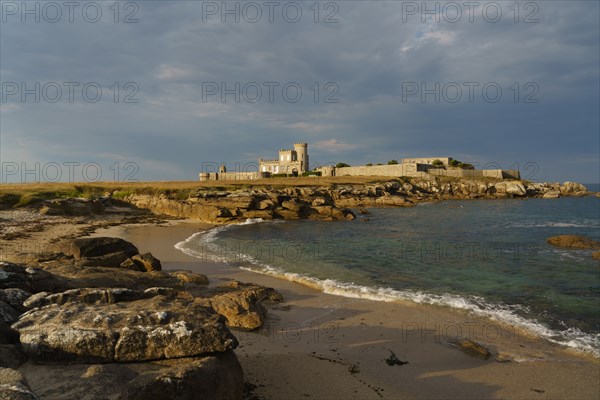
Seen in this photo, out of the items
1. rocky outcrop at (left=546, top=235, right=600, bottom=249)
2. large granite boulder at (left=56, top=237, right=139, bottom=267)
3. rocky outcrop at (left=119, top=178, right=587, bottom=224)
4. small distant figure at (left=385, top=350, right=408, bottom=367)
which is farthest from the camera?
rocky outcrop at (left=119, top=178, right=587, bottom=224)

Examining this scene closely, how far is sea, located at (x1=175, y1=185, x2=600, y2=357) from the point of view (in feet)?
42.1

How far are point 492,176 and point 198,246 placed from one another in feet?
339

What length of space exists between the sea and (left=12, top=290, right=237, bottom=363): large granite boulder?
9431mm

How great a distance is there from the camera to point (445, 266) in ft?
64.6

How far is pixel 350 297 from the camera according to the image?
13.8m

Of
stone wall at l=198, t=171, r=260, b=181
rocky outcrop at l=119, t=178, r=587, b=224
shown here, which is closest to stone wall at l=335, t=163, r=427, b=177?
rocky outcrop at l=119, t=178, r=587, b=224

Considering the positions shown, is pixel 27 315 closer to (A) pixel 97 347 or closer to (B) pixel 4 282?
(A) pixel 97 347

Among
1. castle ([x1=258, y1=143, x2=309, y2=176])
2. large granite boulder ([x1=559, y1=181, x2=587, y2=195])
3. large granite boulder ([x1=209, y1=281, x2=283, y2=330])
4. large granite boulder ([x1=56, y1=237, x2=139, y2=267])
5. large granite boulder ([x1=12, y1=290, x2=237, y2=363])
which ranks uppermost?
castle ([x1=258, y1=143, x2=309, y2=176])

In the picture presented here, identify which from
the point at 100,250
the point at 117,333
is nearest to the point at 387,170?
the point at 100,250

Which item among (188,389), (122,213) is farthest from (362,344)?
(122,213)

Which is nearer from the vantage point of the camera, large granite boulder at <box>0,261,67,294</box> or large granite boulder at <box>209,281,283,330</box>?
large granite boulder at <box>0,261,67,294</box>

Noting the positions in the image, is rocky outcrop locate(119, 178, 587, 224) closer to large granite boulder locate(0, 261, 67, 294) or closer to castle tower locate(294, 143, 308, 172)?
large granite boulder locate(0, 261, 67, 294)

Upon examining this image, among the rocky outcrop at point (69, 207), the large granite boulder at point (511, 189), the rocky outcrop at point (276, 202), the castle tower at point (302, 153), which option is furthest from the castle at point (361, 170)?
the rocky outcrop at point (69, 207)

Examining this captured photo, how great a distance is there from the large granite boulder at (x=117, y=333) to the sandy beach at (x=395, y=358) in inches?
70.9
